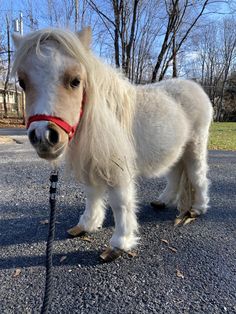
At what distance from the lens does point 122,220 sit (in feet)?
7.34

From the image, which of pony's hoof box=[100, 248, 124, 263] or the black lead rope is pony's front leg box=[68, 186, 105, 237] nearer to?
pony's hoof box=[100, 248, 124, 263]

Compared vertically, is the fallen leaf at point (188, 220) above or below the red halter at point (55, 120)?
below

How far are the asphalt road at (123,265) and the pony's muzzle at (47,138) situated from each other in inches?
39.0

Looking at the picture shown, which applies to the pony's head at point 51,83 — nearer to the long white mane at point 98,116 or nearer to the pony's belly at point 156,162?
the long white mane at point 98,116

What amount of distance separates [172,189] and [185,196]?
0.22 metres

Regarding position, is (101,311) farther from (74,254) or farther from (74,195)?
(74,195)

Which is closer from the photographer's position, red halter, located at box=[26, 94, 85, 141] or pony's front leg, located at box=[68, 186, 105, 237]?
red halter, located at box=[26, 94, 85, 141]

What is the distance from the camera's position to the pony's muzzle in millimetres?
1383

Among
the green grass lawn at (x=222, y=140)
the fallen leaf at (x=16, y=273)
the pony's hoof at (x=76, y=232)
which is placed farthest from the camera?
the green grass lawn at (x=222, y=140)

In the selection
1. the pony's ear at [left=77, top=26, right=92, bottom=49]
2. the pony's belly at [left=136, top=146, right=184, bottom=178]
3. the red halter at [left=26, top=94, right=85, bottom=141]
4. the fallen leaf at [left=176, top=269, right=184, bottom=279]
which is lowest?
the fallen leaf at [left=176, top=269, right=184, bottom=279]

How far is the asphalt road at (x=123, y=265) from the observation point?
5.48ft

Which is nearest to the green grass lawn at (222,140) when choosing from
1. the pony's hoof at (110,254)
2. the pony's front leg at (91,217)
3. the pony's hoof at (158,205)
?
the pony's hoof at (158,205)

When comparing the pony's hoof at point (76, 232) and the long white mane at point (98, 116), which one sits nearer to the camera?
the long white mane at point (98, 116)

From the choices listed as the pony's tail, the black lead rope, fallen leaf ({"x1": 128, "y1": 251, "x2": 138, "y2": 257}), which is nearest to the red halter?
the black lead rope
